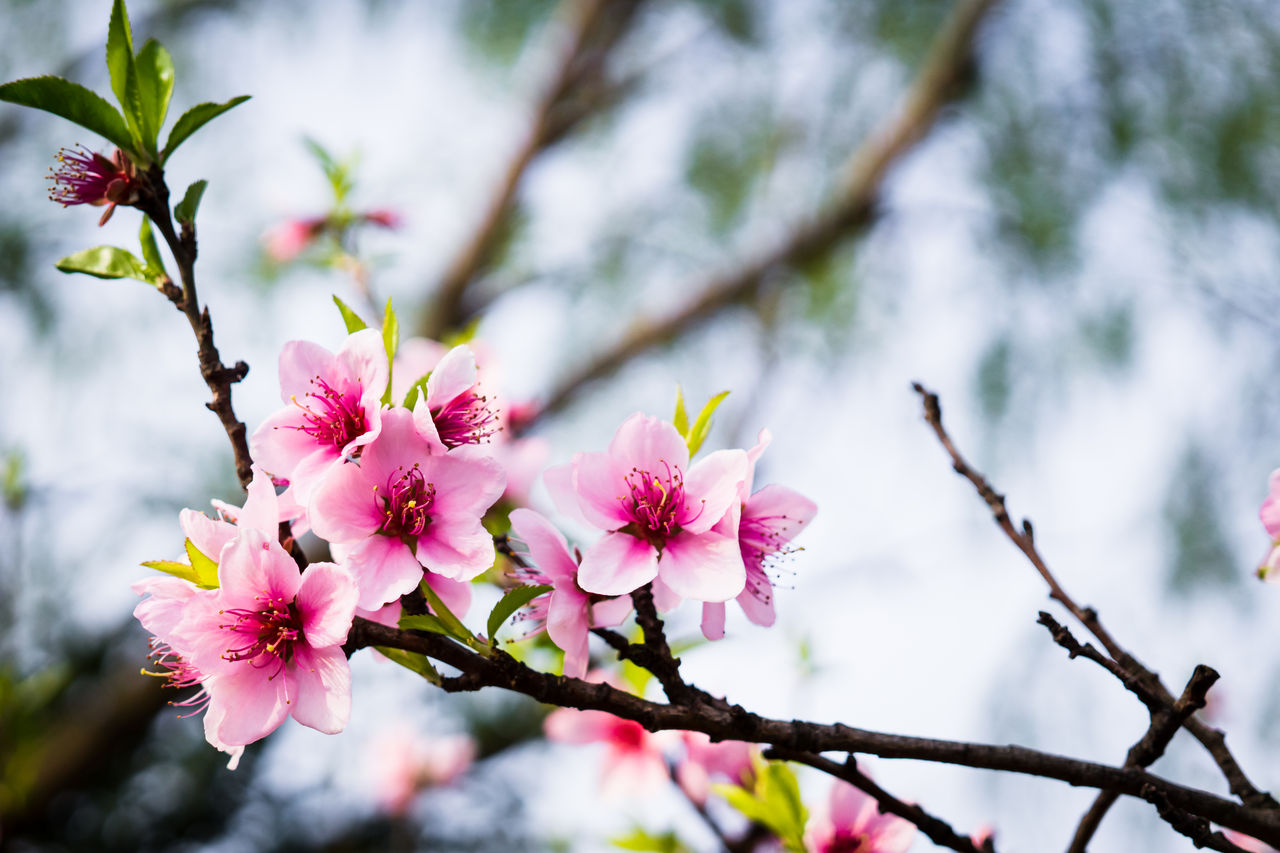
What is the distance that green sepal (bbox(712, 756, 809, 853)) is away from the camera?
622 millimetres

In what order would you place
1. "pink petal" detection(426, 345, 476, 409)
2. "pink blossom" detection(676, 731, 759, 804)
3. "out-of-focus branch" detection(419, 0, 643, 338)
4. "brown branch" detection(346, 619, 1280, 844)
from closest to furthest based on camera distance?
1. "brown branch" detection(346, 619, 1280, 844)
2. "pink petal" detection(426, 345, 476, 409)
3. "pink blossom" detection(676, 731, 759, 804)
4. "out-of-focus branch" detection(419, 0, 643, 338)

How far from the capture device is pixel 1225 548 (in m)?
1.73

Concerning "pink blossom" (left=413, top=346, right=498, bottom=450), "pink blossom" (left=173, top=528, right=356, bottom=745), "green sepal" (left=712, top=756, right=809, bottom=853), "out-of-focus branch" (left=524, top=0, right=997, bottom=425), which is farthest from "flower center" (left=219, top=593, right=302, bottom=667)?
"out-of-focus branch" (left=524, top=0, right=997, bottom=425)

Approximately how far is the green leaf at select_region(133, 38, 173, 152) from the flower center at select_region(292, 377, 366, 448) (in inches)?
6.1

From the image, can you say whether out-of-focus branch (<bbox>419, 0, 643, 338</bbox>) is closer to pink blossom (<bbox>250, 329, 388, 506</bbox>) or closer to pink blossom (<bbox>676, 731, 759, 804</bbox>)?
pink blossom (<bbox>676, 731, 759, 804</bbox>)

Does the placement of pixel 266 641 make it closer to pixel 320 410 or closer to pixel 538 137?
pixel 320 410

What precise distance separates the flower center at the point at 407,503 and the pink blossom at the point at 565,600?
43 mm

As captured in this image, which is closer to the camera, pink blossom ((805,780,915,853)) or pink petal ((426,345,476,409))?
pink petal ((426,345,476,409))

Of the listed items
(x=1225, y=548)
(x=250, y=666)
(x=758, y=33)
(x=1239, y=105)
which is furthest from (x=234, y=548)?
(x=758, y=33)

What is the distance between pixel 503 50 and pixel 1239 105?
1800 mm

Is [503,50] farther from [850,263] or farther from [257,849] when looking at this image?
[257,849]

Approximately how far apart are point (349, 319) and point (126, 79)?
17 centimetres

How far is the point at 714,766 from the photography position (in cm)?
74

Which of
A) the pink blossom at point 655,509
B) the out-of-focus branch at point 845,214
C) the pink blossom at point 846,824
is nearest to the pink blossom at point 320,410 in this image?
the pink blossom at point 655,509
